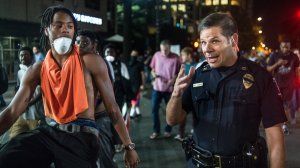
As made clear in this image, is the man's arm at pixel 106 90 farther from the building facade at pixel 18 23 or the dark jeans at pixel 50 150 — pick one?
the building facade at pixel 18 23

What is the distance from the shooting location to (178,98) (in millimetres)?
2973

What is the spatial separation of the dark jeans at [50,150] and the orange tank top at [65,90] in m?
0.13

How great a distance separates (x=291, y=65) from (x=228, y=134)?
700cm

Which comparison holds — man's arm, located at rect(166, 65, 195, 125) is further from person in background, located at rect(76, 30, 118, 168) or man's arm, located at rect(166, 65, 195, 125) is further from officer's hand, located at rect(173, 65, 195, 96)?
person in background, located at rect(76, 30, 118, 168)

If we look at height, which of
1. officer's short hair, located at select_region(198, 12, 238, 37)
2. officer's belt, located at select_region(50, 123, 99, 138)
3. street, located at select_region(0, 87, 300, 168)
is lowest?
street, located at select_region(0, 87, 300, 168)

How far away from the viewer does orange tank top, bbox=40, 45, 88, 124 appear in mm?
3223

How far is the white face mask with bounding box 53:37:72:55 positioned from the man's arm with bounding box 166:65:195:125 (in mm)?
874

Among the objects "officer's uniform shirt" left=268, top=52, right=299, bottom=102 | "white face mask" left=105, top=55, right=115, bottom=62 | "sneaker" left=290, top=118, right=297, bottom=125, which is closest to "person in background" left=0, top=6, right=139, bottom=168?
"white face mask" left=105, top=55, right=115, bottom=62

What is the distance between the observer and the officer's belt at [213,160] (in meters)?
2.90

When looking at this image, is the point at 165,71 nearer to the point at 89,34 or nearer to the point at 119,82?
the point at 119,82

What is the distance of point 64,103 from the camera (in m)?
3.24

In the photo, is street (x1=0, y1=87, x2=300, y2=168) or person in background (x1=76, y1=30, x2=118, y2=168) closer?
person in background (x1=76, y1=30, x2=118, y2=168)

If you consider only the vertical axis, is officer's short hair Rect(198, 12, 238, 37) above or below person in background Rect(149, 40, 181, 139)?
above

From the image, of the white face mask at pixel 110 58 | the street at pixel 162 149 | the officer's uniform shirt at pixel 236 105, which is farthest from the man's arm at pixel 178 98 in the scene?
the white face mask at pixel 110 58
